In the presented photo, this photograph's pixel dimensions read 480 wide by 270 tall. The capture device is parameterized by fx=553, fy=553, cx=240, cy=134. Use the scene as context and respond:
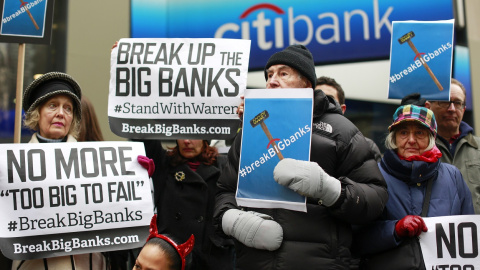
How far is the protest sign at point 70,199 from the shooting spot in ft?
10.1

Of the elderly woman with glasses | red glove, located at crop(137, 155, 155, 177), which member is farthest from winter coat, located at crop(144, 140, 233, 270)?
the elderly woman with glasses

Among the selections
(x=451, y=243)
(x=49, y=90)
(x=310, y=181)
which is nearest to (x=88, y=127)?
(x=49, y=90)

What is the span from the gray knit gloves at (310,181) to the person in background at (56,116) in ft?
3.52

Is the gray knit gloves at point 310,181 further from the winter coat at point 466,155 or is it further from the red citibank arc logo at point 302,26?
the red citibank arc logo at point 302,26

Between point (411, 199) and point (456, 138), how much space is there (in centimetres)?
130

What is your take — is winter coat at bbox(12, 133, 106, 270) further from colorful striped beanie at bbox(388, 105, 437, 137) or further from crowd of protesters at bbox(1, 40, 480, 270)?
colorful striped beanie at bbox(388, 105, 437, 137)

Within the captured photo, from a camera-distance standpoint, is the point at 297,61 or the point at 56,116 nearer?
the point at 297,61

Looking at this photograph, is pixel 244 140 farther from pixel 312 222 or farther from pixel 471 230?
pixel 471 230

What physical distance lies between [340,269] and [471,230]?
79 cm

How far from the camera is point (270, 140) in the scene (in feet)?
9.46

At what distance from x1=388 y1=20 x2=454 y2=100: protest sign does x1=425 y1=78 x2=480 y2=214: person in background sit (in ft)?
0.49

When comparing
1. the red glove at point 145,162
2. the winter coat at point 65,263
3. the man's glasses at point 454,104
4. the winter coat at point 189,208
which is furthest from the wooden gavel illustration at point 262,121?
the man's glasses at point 454,104

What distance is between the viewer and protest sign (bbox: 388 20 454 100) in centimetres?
392

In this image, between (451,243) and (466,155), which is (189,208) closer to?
(451,243)
